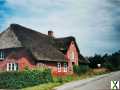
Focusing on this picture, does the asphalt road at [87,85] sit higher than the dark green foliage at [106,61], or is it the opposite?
the dark green foliage at [106,61]

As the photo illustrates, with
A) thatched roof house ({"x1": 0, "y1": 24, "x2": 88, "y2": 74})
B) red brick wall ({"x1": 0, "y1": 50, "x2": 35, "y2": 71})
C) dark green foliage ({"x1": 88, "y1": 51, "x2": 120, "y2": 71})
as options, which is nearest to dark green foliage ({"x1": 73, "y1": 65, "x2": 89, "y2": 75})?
thatched roof house ({"x1": 0, "y1": 24, "x2": 88, "y2": 74})

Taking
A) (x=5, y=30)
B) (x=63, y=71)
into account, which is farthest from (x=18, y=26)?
(x=63, y=71)

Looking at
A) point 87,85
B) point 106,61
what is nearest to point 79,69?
point 106,61

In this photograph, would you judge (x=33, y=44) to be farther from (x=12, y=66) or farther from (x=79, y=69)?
(x=79, y=69)

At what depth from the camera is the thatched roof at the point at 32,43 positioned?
42781mm

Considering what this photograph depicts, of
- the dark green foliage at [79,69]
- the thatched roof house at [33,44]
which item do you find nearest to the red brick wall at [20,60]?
the thatched roof house at [33,44]

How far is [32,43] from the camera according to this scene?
45.1 meters

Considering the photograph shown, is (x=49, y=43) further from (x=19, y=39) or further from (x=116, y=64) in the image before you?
(x=116, y=64)

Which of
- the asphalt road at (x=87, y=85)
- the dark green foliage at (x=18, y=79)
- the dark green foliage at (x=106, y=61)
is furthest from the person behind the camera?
the dark green foliage at (x=106, y=61)

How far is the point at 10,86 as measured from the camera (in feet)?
102

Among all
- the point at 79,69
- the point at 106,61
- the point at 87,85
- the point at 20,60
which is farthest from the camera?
the point at 106,61

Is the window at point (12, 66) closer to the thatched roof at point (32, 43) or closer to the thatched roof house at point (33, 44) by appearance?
the thatched roof house at point (33, 44)

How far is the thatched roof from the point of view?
1684 inches

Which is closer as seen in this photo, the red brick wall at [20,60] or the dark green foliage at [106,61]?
the red brick wall at [20,60]
